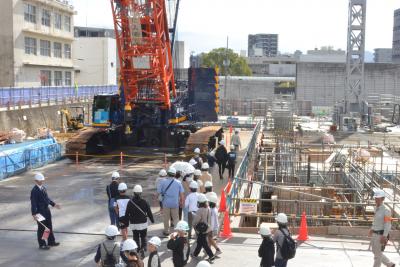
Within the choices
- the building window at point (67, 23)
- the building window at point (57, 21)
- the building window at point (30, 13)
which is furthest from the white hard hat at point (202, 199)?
the building window at point (67, 23)

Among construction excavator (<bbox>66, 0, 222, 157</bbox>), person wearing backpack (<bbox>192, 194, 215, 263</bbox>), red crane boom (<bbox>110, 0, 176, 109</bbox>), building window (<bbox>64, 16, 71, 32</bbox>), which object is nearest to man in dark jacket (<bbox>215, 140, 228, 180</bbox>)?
construction excavator (<bbox>66, 0, 222, 157</bbox>)

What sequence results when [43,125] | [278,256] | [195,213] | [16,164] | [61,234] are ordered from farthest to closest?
1. [43,125]
2. [16,164]
3. [61,234]
4. [195,213]
5. [278,256]

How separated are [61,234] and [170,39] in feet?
49.3

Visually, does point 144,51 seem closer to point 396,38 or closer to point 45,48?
point 45,48

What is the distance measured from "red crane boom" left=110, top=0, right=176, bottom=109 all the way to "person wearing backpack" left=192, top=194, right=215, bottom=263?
575 inches

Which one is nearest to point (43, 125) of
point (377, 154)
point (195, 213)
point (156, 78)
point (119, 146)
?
point (119, 146)

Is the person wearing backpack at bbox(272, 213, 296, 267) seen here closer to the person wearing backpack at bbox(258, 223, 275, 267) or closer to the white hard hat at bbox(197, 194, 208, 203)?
the person wearing backpack at bbox(258, 223, 275, 267)

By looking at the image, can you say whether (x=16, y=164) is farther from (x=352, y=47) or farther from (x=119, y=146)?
(x=352, y=47)

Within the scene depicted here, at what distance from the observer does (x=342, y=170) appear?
72.3 feet

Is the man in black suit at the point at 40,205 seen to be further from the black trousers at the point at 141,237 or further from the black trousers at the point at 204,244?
the black trousers at the point at 204,244

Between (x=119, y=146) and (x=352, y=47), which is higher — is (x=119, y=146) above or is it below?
below

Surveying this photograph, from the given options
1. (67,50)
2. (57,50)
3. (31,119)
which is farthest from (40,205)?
(67,50)

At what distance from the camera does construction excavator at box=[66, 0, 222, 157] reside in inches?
960

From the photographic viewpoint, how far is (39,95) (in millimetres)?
37531
